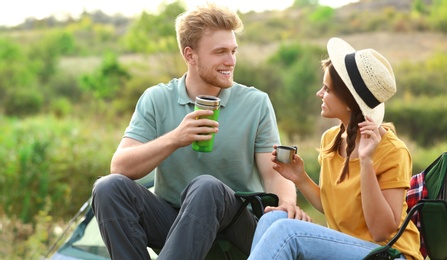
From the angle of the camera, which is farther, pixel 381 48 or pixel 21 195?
pixel 381 48

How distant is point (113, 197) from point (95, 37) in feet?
66.4

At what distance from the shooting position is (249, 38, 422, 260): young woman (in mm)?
2371

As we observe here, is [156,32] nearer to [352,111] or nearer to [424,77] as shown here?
[424,77]

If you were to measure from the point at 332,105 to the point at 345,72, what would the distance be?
12 centimetres

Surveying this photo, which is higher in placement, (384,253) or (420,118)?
(384,253)

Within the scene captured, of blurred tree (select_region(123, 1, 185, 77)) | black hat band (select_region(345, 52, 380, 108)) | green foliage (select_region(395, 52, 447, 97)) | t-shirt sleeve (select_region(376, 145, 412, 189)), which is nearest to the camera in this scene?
t-shirt sleeve (select_region(376, 145, 412, 189))

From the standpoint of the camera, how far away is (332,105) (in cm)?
258

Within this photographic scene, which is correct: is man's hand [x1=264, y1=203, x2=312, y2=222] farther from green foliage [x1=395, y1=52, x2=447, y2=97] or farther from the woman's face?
green foliage [x1=395, y1=52, x2=447, y2=97]

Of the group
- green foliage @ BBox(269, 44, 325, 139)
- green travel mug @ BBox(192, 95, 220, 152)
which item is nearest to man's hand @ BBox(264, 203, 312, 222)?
green travel mug @ BBox(192, 95, 220, 152)

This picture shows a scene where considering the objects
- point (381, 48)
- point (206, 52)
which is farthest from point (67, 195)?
point (381, 48)

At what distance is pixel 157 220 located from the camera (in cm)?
284

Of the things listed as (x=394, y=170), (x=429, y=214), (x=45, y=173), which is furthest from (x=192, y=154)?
(x=45, y=173)

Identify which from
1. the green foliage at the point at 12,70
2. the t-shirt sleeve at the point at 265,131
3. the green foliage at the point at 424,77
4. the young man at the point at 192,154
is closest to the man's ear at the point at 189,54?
the young man at the point at 192,154

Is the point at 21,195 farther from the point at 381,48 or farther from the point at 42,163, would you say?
the point at 381,48
